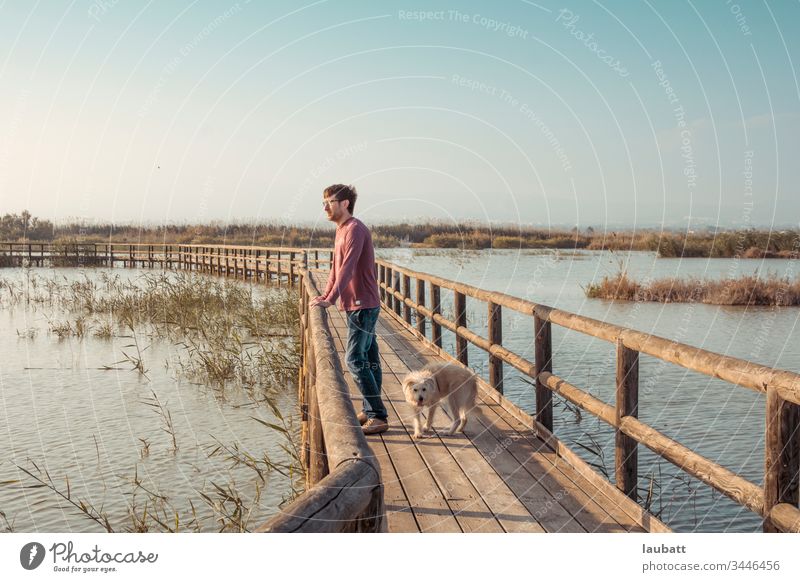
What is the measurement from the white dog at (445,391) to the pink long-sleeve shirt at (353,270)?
2.16 feet

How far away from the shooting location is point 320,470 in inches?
143

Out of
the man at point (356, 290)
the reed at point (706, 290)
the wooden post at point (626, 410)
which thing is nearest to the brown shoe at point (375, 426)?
the man at point (356, 290)

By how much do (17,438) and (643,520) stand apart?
7426 mm

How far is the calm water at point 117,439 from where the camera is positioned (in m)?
6.65

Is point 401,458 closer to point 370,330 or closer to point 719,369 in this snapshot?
point 370,330

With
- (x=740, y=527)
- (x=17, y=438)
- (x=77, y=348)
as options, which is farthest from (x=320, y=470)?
(x=77, y=348)

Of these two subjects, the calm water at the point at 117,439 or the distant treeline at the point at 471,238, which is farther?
the distant treeline at the point at 471,238

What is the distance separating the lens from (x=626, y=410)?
4258mm

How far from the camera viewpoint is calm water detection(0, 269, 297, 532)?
21.8ft

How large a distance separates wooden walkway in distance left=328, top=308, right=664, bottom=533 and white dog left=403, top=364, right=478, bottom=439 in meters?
0.14

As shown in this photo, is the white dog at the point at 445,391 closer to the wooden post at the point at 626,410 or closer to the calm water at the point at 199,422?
the wooden post at the point at 626,410

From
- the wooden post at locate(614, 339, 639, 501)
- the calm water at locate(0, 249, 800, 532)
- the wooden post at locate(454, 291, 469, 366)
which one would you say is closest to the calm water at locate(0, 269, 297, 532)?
the calm water at locate(0, 249, 800, 532)

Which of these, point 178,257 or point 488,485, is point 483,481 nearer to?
point 488,485

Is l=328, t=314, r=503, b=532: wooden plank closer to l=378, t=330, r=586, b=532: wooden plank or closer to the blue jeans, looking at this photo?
l=378, t=330, r=586, b=532: wooden plank
